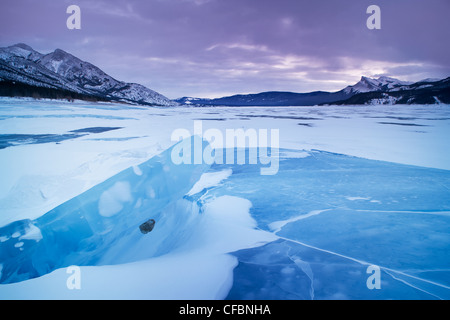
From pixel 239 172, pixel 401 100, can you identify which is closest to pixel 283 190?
pixel 239 172

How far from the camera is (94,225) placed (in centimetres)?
395

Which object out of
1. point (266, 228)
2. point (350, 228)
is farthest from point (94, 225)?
point (350, 228)

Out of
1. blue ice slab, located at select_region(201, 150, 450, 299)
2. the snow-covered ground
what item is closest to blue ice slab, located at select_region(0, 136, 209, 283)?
the snow-covered ground

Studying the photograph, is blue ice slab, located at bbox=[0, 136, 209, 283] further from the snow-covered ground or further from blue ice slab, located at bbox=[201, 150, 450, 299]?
blue ice slab, located at bbox=[201, 150, 450, 299]

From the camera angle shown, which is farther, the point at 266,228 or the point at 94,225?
the point at 94,225

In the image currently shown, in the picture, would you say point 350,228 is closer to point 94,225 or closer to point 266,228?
point 266,228

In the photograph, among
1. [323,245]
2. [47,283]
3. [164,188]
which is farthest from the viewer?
[164,188]

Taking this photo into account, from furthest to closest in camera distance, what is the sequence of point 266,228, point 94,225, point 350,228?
point 94,225, point 266,228, point 350,228

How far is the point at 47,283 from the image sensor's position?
2.03 meters

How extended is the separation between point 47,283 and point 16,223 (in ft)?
4.83

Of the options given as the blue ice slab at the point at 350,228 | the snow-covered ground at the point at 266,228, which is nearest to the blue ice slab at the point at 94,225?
the snow-covered ground at the point at 266,228
